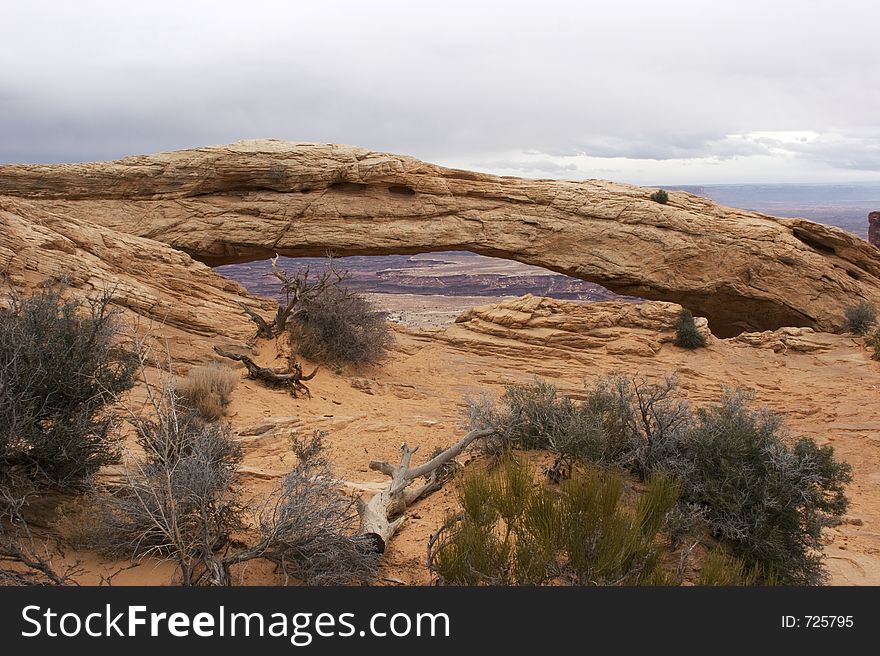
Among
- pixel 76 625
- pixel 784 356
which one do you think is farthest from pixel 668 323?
pixel 76 625

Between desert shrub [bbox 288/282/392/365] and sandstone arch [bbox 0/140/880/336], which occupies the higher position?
sandstone arch [bbox 0/140/880/336]

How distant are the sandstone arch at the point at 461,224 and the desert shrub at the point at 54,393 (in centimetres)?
1369

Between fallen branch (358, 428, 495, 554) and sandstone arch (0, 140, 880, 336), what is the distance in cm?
1319

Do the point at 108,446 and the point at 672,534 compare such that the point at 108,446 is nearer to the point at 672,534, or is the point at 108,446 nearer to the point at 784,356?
the point at 672,534

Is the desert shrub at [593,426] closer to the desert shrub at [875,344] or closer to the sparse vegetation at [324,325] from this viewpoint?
the sparse vegetation at [324,325]

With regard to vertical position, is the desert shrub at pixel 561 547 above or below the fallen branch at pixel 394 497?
above

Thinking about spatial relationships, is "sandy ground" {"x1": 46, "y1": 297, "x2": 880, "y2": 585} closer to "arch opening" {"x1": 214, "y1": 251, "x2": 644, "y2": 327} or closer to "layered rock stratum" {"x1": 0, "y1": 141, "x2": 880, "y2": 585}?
"layered rock stratum" {"x1": 0, "y1": 141, "x2": 880, "y2": 585}

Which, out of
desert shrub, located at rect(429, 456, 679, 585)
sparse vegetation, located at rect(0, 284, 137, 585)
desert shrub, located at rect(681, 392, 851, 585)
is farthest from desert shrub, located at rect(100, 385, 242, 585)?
desert shrub, located at rect(681, 392, 851, 585)

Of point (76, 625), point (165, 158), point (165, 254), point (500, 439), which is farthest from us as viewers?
point (165, 158)

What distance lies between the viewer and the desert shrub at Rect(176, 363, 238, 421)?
8.03 meters

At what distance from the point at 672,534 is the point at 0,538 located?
14.3 feet

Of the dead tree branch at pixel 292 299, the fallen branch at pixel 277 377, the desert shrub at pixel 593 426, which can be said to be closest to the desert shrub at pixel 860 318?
the desert shrub at pixel 593 426

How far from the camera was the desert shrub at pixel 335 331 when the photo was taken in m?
12.4

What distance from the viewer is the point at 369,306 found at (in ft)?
46.6
